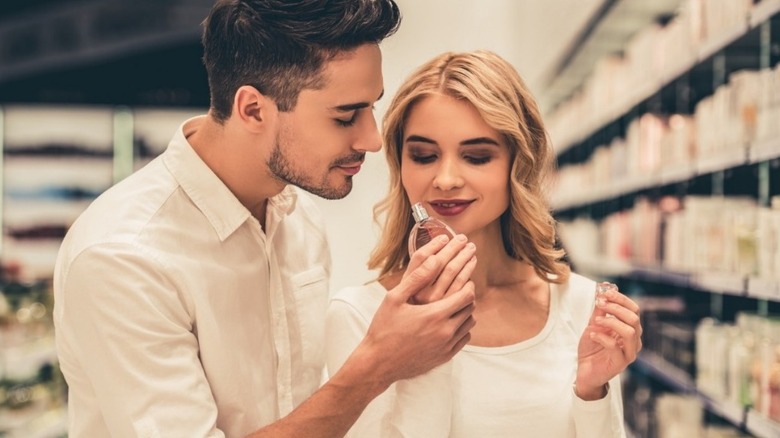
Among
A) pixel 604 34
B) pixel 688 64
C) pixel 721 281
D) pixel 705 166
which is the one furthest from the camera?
pixel 604 34

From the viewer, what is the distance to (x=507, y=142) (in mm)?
1812

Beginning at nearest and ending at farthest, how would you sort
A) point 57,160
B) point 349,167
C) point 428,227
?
point 428,227
point 349,167
point 57,160

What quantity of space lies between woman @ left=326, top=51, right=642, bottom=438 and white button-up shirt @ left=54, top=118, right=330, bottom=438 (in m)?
0.13

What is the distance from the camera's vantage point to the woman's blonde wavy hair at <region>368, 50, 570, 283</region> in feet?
5.86

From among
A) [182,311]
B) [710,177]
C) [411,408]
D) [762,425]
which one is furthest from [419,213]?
[710,177]

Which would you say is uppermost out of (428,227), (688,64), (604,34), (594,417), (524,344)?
(604,34)

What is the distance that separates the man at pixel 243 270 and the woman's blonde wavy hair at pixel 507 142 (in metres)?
0.15

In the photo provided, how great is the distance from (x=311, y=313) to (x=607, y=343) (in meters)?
0.65

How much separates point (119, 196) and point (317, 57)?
0.46 meters

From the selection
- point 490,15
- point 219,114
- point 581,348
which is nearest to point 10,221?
point 490,15

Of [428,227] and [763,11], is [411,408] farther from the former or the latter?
[763,11]

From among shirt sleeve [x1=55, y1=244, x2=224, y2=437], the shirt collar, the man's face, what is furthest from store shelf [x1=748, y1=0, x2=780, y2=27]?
shirt sleeve [x1=55, y1=244, x2=224, y2=437]

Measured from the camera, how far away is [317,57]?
5.56ft

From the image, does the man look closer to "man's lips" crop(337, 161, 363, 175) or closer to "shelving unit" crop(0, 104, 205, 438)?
"man's lips" crop(337, 161, 363, 175)
